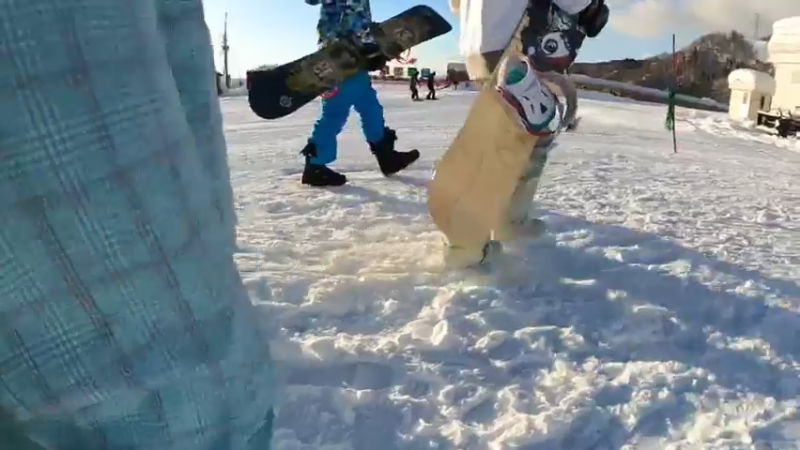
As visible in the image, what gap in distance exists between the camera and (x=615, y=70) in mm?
19016

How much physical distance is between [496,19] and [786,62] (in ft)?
25.0

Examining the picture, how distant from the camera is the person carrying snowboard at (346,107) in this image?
129 inches

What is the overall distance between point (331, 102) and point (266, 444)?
302 centimetres

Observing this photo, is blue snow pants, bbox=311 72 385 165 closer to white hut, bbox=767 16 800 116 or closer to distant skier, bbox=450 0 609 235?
distant skier, bbox=450 0 609 235

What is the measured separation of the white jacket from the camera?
6.89 ft

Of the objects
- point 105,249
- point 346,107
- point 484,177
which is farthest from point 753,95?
point 105,249

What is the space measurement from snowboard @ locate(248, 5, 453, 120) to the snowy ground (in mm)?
419

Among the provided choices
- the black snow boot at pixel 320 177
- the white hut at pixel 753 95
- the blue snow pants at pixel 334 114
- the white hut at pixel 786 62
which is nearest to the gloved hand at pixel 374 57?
the blue snow pants at pixel 334 114

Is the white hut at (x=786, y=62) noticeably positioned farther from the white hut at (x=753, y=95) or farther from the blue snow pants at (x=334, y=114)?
the blue snow pants at (x=334, y=114)

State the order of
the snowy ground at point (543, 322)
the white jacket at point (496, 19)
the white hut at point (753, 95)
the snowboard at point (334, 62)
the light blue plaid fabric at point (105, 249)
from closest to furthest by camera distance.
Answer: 1. the light blue plaid fabric at point (105, 249)
2. the snowy ground at point (543, 322)
3. the white jacket at point (496, 19)
4. the snowboard at point (334, 62)
5. the white hut at point (753, 95)

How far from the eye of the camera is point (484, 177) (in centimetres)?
212

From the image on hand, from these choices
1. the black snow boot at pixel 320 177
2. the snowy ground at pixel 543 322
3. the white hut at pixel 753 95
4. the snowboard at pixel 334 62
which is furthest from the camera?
the white hut at pixel 753 95

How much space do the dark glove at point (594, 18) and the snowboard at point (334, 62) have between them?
107 centimetres

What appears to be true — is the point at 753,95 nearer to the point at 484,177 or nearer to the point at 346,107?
the point at 346,107
